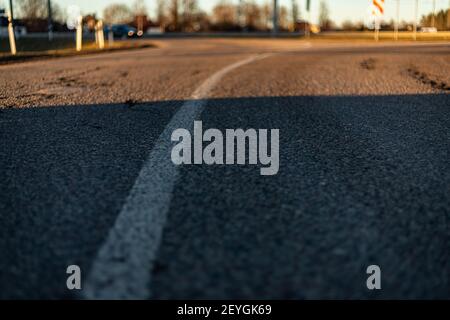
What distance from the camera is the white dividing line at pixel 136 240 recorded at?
155 centimetres

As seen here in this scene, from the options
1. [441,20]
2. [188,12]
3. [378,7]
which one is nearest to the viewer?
Answer: [441,20]

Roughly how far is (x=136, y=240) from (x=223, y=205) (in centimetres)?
50

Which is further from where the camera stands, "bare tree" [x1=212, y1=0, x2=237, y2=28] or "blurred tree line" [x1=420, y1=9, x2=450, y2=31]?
"bare tree" [x1=212, y1=0, x2=237, y2=28]

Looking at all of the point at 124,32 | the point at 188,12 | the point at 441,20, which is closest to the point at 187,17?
the point at 188,12

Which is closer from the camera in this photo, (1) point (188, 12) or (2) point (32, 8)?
(2) point (32, 8)

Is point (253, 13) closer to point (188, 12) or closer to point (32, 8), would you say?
point (188, 12)

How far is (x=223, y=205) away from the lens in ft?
7.27

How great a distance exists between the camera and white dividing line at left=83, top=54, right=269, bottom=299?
5.08ft

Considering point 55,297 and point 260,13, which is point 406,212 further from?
point 260,13

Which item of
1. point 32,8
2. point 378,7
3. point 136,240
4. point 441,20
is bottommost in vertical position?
point 136,240

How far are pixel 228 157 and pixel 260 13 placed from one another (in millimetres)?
103240

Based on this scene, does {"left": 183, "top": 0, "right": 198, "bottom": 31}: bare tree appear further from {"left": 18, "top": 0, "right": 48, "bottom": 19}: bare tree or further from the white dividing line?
the white dividing line

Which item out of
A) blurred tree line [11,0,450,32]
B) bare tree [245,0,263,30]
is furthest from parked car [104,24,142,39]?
bare tree [245,0,263,30]
